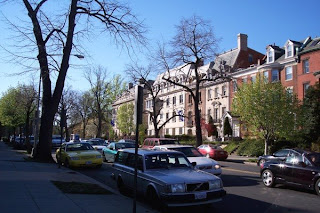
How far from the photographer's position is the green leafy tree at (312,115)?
1199 inches

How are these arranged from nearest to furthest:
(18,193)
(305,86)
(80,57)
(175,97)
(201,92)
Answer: (18,193) → (80,57) → (305,86) → (201,92) → (175,97)

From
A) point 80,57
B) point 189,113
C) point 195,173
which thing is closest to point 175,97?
point 189,113

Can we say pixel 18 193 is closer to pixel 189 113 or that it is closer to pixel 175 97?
pixel 189 113

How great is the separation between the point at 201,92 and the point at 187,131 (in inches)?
320

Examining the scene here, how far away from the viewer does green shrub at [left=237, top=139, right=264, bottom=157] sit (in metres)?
33.9

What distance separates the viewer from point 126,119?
249ft

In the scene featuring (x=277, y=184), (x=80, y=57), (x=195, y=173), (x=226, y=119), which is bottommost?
(x=277, y=184)

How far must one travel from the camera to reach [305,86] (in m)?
38.3

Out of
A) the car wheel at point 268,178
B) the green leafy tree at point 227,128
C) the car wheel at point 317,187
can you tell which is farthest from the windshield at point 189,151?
the green leafy tree at point 227,128

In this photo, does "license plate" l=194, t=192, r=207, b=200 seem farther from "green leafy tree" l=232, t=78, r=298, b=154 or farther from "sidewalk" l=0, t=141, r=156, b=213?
"green leafy tree" l=232, t=78, r=298, b=154

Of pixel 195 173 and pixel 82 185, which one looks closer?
pixel 195 173

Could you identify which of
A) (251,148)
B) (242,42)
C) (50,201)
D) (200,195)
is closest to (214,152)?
(251,148)

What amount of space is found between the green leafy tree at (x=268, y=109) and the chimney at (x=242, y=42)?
2796 cm

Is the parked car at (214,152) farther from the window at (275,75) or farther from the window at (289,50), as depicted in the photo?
the window at (289,50)
